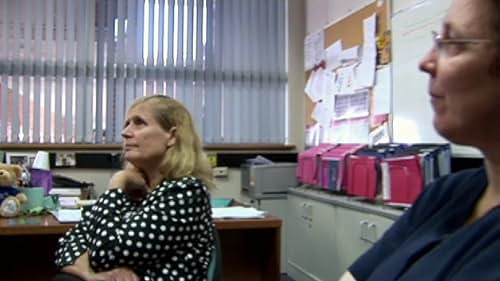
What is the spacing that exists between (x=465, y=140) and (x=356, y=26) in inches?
111

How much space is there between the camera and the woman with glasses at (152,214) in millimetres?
→ 1563

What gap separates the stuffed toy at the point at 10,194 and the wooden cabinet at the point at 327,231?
1.60 meters

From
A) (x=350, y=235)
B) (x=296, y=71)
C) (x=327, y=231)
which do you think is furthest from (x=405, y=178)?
(x=296, y=71)

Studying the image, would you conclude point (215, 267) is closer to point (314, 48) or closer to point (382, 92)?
point (382, 92)

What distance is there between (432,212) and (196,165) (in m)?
0.95

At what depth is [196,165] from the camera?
177 centimetres

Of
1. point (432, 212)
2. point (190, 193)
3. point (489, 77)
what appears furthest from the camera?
point (190, 193)

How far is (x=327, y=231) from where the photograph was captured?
132 inches

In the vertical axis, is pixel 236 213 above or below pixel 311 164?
below

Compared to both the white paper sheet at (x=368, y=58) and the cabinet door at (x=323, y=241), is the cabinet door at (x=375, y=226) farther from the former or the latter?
the white paper sheet at (x=368, y=58)

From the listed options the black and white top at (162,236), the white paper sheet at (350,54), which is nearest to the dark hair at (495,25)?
the black and white top at (162,236)

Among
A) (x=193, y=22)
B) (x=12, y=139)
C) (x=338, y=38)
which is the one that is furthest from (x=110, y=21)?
(x=338, y=38)

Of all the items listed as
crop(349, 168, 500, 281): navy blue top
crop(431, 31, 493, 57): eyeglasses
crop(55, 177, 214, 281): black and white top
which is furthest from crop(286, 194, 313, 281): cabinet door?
crop(431, 31, 493, 57): eyeglasses

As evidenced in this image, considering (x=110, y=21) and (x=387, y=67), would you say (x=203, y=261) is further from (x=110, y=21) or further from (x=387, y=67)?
(x=110, y=21)
